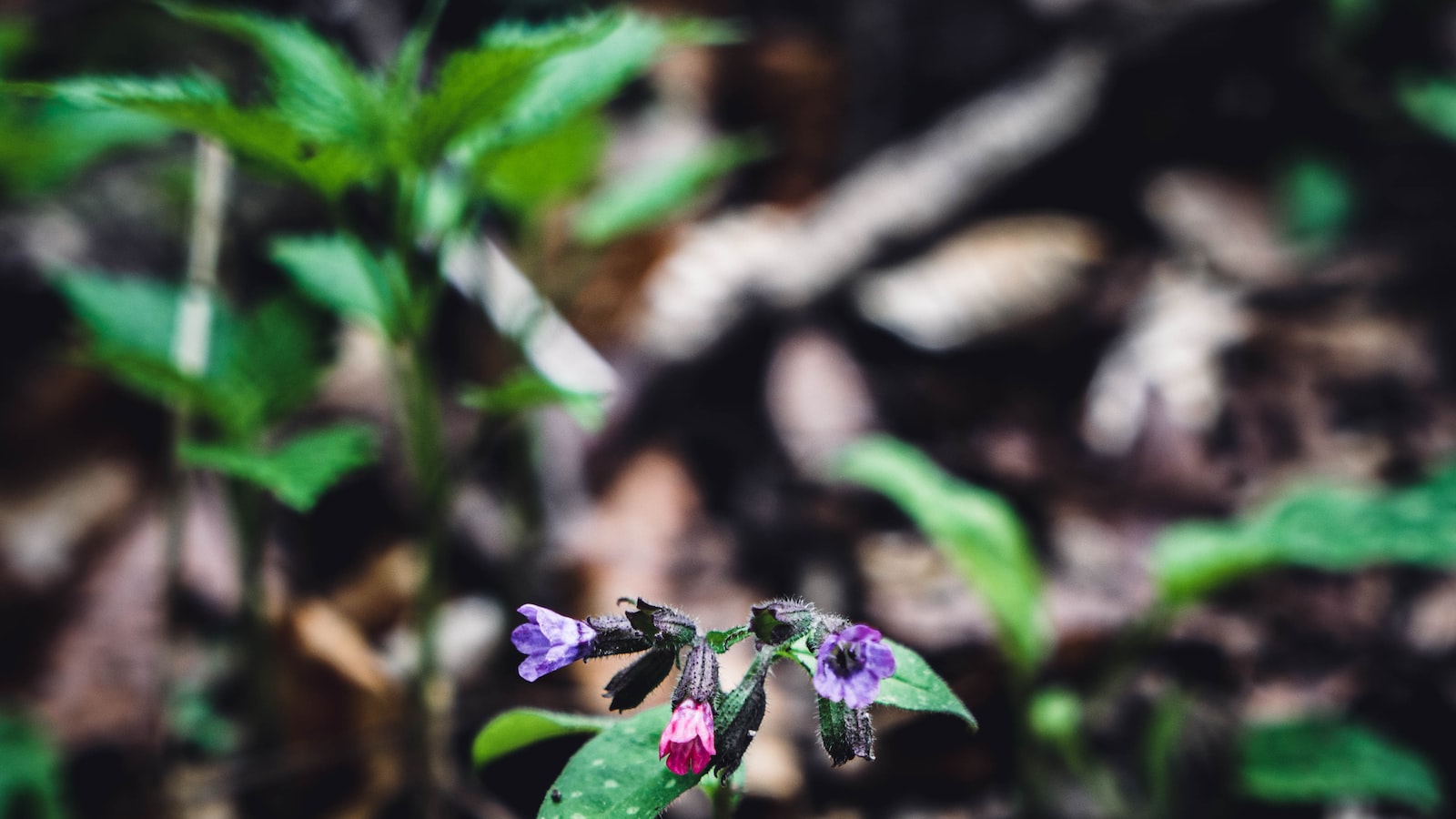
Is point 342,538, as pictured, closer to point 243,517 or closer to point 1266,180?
point 243,517

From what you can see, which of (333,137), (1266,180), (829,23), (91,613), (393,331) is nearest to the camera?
(333,137)

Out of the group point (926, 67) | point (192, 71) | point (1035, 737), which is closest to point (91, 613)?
point (192, 71)

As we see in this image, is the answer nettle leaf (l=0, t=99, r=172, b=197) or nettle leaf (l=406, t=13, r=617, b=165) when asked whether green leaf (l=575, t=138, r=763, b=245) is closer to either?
nettle leaf (l=406, t=13, r=617, b=165)

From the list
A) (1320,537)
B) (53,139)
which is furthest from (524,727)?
(53,139)

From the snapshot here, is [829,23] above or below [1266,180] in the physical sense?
above

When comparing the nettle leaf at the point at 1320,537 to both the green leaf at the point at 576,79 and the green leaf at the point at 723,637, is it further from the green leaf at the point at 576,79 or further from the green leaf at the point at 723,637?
the green leaf at the point at 576,79

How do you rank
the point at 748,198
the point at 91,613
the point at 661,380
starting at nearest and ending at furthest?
1. the point at 91,613
2. the point at 661,380
3. the point at 748,198

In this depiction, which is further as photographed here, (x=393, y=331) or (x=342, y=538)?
(x=342, y=538)

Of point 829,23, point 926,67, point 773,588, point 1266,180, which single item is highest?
point 829,23


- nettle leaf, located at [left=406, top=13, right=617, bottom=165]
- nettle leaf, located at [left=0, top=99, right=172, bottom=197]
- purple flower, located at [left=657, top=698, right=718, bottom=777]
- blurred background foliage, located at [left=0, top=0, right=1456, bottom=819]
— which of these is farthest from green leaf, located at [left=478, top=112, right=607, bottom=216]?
purple flower, located at [left=657, top=698, right=718, bottom=777]
